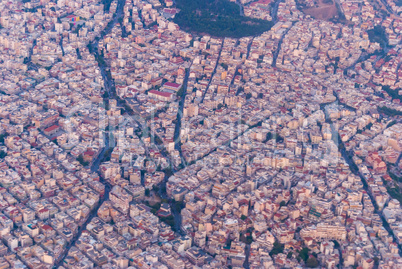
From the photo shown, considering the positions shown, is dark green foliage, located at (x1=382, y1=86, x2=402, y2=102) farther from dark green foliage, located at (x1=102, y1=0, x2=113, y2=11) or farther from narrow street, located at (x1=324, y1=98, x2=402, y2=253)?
dark green foliage, located at (x1=102, y1=0, x2=113, y2=11)

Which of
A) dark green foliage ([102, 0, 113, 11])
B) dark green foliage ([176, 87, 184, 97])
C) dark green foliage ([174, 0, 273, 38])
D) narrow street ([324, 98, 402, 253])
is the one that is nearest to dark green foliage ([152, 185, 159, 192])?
narrow street ([324, 98, 402, 253])

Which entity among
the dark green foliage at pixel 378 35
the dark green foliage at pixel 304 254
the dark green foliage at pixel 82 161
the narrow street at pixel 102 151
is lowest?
the narrow street at pixel 102 151

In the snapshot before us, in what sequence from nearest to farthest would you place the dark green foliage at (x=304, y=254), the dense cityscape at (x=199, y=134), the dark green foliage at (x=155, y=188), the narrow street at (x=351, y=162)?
the dark green foliage at (x=304, y=254)
the dense cityscape at (x=199, y=134)
the narrow street at (x=351, y=162)
the dark green foliage at (x=155, y=188)

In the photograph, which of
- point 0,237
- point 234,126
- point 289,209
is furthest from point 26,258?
point 234,126

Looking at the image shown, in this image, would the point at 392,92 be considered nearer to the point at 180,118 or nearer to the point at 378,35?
the point at 378,35

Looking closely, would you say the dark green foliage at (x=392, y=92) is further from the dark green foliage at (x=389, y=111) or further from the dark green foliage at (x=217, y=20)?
the dark green foliage at (x=217, y=20)

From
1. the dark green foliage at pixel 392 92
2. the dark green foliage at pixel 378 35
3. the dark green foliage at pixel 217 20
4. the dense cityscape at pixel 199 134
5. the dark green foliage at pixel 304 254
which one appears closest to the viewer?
the dark green foliage at pixel 304 254

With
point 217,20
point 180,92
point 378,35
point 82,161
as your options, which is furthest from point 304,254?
point 378,35

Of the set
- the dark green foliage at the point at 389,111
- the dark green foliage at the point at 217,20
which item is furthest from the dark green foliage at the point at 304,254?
the dark green foliage at the point at 217,20
